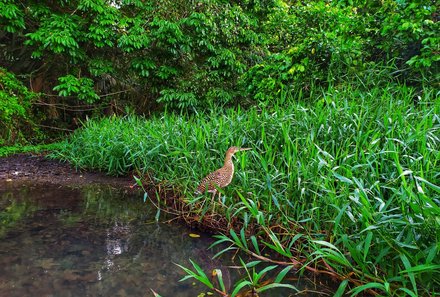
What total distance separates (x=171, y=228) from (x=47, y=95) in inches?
225

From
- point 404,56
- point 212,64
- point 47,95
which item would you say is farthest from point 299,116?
point 47,95

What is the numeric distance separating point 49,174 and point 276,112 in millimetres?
3258

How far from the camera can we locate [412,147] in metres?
2.46

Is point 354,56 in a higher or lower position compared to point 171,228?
higher

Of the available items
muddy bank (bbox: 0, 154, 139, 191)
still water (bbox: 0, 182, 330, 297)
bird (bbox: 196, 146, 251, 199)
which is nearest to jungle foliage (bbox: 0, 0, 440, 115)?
muddy bank (bbox: 0, 154, 139, 191)

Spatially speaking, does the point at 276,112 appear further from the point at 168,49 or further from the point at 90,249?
the point at 168,49

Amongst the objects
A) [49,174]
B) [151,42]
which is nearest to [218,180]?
[49,174]

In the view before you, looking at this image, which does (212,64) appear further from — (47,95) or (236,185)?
(236,185)

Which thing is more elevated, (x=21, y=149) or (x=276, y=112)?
(x=276, y=112)

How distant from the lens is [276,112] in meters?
3.42

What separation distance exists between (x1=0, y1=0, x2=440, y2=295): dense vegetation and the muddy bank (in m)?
0.17

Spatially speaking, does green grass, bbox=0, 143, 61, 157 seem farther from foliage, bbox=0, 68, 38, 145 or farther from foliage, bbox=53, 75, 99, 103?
Answer: foliage, bbox=53, 75, 99, 103

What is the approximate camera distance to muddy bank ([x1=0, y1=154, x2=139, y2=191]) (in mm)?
4410

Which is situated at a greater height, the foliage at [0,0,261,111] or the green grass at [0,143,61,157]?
the foliage at [0,0,261,111]
